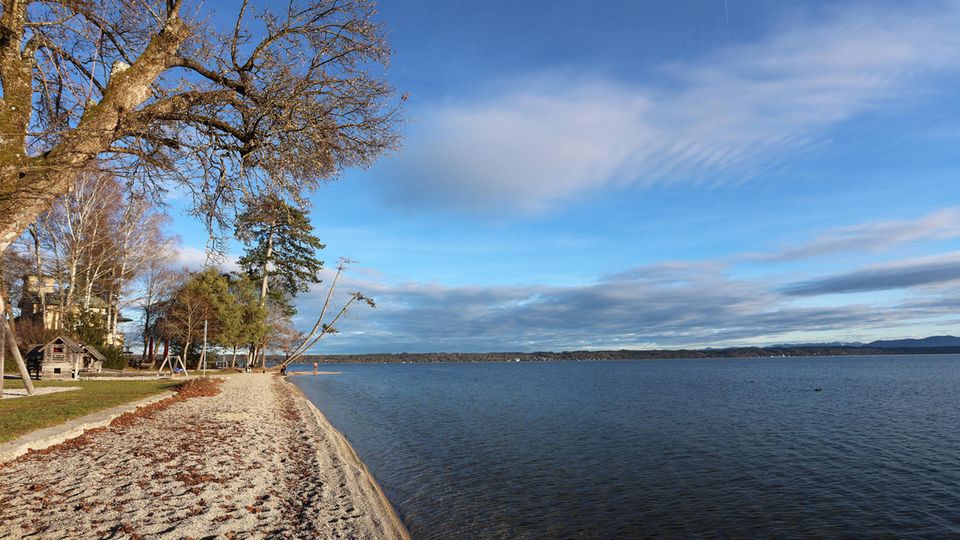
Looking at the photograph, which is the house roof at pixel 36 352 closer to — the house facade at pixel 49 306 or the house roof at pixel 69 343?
the house roof at pixel 69 343

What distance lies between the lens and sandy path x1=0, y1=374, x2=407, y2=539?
7.88m

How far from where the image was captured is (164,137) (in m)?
6.18

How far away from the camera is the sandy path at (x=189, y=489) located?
7.88 m

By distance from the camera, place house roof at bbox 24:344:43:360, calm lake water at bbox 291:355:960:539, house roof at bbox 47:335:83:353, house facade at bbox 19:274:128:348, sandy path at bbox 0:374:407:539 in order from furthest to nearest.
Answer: house facade at bbox 19:274:128:348
house roof at bbox 24:344:43:360
house roof at bbox 47:335:83:353
calm lake water at bbox 291:355:960:539
sandy path at bbox 0:374:407:539

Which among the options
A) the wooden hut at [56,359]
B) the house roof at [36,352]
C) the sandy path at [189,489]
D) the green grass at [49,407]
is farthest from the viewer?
the house roof at [36,352]

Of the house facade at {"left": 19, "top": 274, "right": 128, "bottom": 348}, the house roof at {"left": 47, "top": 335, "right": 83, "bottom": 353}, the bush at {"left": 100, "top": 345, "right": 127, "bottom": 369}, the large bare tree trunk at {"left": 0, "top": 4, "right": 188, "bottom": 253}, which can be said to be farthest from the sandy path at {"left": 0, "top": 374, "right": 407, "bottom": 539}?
the bush at {"left": 100, "top": 345, "right": 127, "bottom": 369}

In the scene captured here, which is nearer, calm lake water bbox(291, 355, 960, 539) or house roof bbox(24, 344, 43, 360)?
calm lake water bbox(291, 355, 960, 539)

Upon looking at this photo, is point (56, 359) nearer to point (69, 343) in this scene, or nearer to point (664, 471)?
point (69, 343)

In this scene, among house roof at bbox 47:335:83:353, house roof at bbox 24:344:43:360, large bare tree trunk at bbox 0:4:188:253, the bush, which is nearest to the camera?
large bare tree trunk at bbox 0:4:188:253

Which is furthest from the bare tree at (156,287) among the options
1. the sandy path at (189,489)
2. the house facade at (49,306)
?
the sandy path at (189,489)

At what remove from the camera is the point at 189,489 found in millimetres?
9812

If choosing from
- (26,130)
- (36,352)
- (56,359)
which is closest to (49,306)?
(36,352)

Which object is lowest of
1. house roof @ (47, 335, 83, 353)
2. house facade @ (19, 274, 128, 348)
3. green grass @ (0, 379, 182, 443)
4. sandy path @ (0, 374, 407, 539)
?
sandy path @ (0, 374, 407, 539)

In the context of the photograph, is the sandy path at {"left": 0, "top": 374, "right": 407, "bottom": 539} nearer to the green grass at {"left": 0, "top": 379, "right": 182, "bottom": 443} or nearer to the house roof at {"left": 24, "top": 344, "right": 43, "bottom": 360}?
the green grass at {"left": 0, "top": 379, "right": 182, "bottom": 443}
